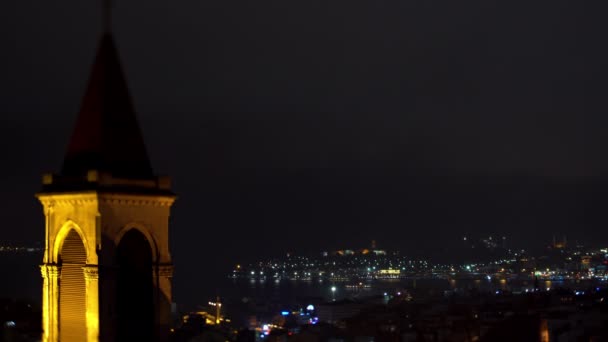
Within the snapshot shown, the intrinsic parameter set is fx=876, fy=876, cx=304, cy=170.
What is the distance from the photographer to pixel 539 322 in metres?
49.5

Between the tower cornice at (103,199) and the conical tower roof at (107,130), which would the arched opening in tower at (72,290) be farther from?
the conical tower roof at (107,130)

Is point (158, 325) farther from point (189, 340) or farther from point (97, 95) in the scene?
point (189, 340)

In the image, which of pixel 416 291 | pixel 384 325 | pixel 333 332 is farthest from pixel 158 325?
pixel 416 291

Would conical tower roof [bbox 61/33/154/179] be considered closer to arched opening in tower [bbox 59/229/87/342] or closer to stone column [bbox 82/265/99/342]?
arched opening in tower [bbox 59/229/87/342]

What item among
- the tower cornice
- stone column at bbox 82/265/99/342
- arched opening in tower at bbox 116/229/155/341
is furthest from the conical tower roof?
stone column at bbox 82/265/99/342

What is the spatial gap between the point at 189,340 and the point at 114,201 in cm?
2883

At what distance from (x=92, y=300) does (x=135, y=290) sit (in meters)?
0.65

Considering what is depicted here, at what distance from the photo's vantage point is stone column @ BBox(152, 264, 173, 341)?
11.3 metres

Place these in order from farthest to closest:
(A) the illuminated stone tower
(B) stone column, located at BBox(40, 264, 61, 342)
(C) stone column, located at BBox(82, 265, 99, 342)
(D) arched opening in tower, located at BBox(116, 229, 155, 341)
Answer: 1. (D) arched opening in tower, located at BBox(116, 229, 155, 341)
2. (B) stone column, located at BBox(40, 264, 61, 342)
3. (A) the illuminated stone tower
4. (C) stone column, located at BBox(82, 265, 99, 342)

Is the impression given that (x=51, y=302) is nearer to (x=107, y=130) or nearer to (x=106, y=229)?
(x=106, y=229)

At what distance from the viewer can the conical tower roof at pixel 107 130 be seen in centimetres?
1091

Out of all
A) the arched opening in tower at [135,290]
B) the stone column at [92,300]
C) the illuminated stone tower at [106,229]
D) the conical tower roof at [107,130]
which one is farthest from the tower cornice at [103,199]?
the stone column at [92,300]

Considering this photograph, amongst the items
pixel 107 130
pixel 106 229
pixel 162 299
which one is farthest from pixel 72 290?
pixel 107 130

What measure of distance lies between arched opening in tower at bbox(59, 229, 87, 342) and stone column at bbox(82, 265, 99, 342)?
0.08m
